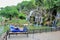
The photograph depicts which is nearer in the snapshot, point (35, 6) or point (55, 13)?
point (55, 13)

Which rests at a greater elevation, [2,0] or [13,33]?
[2,0]

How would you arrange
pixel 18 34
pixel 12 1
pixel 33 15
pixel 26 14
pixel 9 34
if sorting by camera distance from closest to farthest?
pixel 9 34 → pixel 18 34 → pixel 33 15 → pixel 26 14 → pixel 12 1

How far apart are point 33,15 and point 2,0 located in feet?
43.8

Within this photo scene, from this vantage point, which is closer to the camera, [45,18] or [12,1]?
[45,18]

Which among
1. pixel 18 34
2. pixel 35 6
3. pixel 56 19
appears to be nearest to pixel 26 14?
pixel 35 6

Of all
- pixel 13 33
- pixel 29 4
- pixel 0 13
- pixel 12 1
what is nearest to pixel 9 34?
pixel 13 33

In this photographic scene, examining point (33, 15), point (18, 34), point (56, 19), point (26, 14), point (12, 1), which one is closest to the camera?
point (18, 34)

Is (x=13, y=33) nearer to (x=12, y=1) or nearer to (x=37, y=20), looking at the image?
(x=37, y=20)

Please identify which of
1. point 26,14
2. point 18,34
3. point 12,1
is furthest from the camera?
point 12,1

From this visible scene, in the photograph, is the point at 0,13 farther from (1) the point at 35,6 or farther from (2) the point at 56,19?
(2) the point at 56,19

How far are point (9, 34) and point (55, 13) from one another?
11.5 m

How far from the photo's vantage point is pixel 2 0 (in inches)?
1430

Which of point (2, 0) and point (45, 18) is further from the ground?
point (2, 0)

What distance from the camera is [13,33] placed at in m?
13.3
